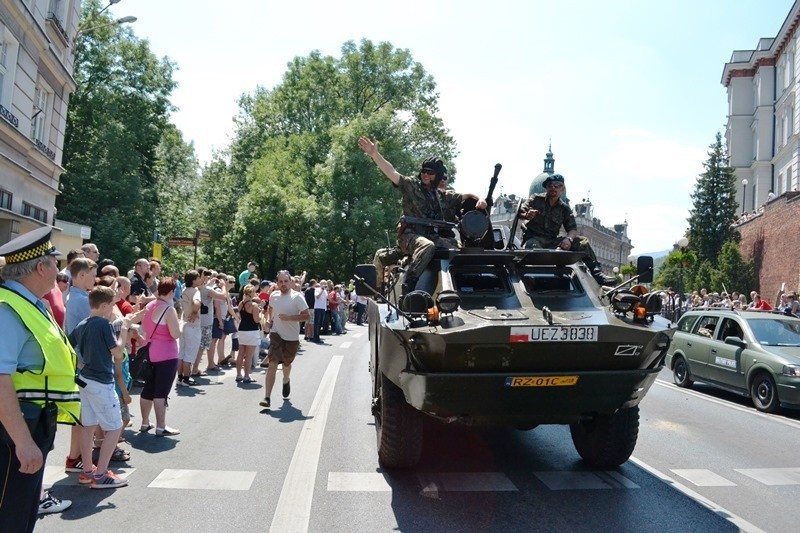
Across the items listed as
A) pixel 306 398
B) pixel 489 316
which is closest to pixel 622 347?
pixel 489 316

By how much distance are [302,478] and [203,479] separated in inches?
32.4

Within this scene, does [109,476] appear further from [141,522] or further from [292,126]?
[292,126]

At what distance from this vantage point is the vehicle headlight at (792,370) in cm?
1016

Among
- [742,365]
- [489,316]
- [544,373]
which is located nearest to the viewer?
[544,373]

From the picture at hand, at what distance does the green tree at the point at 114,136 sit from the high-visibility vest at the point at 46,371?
30.2 m

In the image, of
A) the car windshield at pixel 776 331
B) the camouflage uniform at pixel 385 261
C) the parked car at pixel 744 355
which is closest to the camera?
the camouflage uniform at pixel 385 261

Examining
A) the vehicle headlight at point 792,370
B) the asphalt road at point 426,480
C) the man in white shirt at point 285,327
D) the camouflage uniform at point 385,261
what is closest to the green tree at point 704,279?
the vehicle headlight at point 792,370

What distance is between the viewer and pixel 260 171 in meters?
43.5

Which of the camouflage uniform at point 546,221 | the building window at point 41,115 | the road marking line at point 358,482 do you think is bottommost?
the road marking line at point 358,482

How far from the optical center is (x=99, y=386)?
567 centimetres

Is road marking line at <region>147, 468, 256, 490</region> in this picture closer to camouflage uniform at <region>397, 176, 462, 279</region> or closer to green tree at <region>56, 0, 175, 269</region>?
camouflage uniform at <region>397, 176, 462, 279</region>

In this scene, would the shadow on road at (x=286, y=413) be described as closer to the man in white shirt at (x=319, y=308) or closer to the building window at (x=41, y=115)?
the man in white shirt at (x=319, y=308)

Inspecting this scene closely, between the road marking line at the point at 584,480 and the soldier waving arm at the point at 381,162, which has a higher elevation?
the soldier waving arm at the point at 381,162

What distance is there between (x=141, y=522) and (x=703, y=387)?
458 inches
